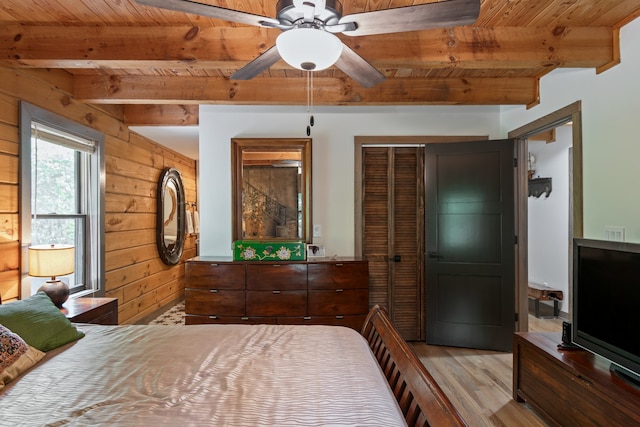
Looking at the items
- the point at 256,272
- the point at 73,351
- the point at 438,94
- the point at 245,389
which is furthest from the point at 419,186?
the point at 73,351

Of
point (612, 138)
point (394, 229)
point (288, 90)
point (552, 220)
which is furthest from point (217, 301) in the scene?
point (552, 220)

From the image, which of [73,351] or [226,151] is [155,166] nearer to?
[226,151]

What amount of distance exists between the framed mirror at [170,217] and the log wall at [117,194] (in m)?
0.09

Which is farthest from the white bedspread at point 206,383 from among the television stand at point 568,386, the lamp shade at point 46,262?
the television stand at point 568,386

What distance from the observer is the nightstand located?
235 centimetres

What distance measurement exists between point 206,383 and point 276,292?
1.97 meters

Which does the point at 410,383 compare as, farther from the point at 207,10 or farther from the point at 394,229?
the point at 394,229

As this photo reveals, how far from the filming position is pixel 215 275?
10.7 feet

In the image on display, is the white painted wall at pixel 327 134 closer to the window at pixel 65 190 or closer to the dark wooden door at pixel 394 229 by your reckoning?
the dark wooden door at pixel 394 229

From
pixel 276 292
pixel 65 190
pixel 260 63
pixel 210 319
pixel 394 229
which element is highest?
pixel 260 63

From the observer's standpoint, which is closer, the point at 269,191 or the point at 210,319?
the point at 210,319

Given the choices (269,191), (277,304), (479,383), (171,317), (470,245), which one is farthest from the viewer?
(171,317)

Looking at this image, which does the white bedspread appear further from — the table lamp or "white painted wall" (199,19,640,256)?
"white painted wall" (199,19,640,256)

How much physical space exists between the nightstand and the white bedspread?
0.69 m
